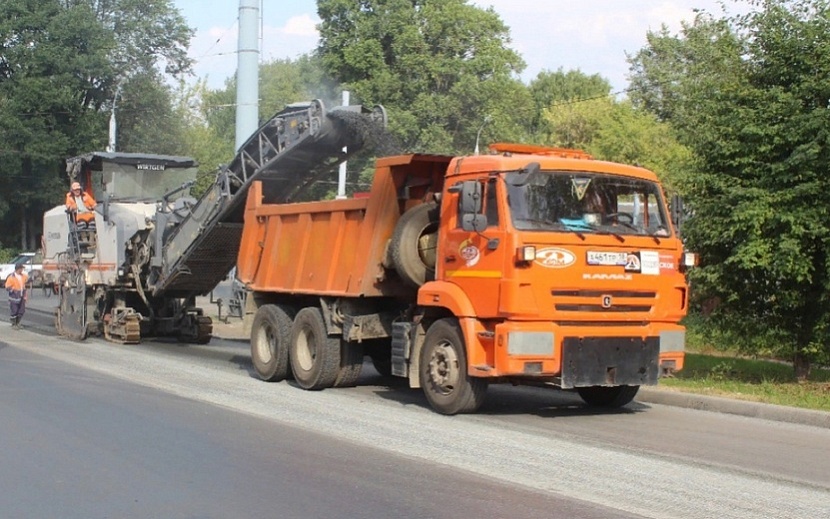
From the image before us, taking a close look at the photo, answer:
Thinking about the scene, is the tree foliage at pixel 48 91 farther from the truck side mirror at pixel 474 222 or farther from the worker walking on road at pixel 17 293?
the truck side mirror at pixel 474 222

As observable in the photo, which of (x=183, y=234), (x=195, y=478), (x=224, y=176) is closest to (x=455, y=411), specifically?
(x=195, y=478)

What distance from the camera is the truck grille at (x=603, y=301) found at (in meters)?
11.1

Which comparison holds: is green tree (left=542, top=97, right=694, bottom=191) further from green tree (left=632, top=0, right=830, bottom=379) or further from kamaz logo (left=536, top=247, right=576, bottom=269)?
kamaz logo (left=536, top=247, right=576, bottom=269)

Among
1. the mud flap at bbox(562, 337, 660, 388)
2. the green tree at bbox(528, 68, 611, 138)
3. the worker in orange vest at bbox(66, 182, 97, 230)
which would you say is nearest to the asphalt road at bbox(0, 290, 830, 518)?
the mud flap at bbox(562, 337, 660, 388)

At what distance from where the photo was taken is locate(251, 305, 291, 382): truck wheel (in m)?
14.8

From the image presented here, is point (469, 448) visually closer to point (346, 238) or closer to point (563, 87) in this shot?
point (346, 238)

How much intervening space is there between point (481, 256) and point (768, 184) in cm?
455

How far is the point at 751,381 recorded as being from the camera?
50.3ft

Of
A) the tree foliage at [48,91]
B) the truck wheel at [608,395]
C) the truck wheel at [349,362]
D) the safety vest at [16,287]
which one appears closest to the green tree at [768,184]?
the truck wheel at [608,395]

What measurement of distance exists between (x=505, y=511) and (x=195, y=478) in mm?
2488

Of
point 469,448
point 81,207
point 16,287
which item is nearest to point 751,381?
point 469,448

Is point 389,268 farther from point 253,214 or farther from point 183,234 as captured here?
point 183,234

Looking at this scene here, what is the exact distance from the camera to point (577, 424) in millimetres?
11484

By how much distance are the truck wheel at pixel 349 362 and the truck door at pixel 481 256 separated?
8.56 ft
